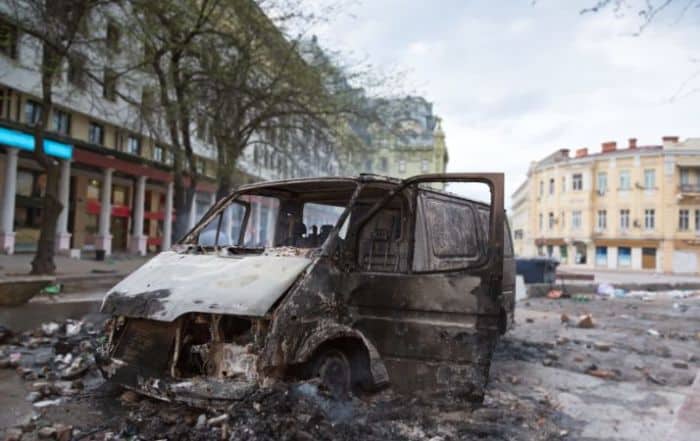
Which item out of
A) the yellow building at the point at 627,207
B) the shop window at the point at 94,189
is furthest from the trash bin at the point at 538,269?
the yellow building at the point at 627,207

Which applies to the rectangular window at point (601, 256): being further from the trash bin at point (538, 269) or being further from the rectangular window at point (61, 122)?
the rectangular window at point (61, 122)

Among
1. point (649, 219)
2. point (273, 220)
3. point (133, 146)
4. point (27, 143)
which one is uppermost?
point (133, 146)

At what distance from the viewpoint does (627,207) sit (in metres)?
47.2

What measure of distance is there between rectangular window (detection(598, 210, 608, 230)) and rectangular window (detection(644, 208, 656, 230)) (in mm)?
3196

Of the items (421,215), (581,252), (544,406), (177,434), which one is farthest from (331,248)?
(581,252)

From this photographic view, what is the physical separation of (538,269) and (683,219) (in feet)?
113

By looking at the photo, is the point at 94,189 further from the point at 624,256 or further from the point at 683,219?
the point at 683,219

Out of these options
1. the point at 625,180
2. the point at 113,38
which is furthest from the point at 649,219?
the point at 113,38

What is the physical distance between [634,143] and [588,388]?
48.7 metres

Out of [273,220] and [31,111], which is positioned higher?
[31,111]

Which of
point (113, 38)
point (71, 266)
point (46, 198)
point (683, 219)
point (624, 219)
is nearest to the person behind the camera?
point (46, 198)

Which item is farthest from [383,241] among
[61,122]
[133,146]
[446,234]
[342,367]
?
[133,146]

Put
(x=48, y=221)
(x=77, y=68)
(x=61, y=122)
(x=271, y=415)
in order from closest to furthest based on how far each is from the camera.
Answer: (x=271, y=415), (x=77, y=68), (x=48, y=221), (x=61, y=122)

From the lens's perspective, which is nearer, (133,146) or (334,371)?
(334,371)
